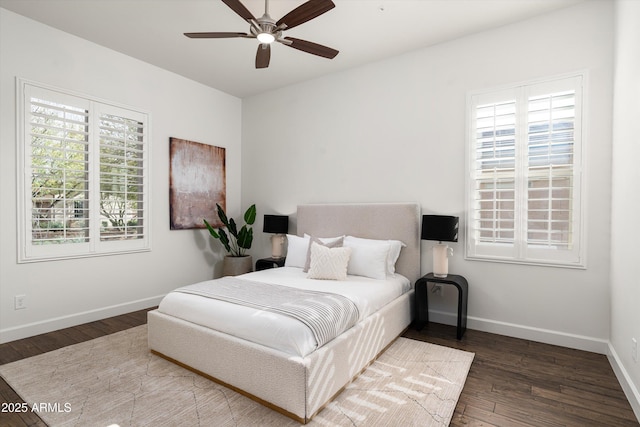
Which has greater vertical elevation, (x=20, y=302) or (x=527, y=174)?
(x=527, y=174)

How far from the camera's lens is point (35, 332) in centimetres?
329

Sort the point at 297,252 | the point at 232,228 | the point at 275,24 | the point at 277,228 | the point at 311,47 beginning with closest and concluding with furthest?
the point at 275,24 → the point at 311,47 → the point at 297,252 → the point at 277,228 → the point at 232,228

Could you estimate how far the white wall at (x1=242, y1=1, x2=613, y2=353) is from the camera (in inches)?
114

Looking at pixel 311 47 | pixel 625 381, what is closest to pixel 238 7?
pixel 311 47

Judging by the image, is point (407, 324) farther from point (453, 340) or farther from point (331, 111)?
point (331, 111)

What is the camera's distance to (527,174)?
10.4ft

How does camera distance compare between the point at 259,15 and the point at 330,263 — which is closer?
the point at 259,15

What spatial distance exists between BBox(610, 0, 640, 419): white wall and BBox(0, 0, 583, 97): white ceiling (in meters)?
0.87

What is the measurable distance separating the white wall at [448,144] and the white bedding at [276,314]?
3.04 feet

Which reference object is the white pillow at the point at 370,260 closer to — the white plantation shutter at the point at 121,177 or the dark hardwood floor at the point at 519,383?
the dark hardwood floor at the point at 519,383

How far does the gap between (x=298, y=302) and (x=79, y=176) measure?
9.43 ft

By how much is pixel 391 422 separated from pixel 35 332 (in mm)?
3487

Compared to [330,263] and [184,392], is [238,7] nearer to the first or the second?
[330,263]

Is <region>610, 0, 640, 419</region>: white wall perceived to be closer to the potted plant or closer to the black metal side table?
the black metal side table
